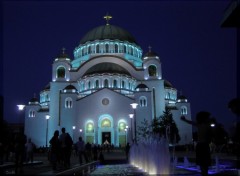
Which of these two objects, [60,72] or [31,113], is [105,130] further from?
[31,113]

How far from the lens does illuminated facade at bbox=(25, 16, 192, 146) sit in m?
51.0

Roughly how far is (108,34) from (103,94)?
A: 739 inches

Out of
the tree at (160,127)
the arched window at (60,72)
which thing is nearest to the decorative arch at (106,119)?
the tree at (160,127)

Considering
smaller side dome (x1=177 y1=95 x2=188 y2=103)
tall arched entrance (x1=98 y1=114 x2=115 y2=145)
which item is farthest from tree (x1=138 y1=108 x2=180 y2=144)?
smaller side dome (x1=177 y1=95 x2=188 y2=103)

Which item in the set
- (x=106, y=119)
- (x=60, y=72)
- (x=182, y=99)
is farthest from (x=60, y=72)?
(x=182, y=99)

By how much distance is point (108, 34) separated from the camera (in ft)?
214

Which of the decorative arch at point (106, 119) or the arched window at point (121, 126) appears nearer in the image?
the arched window at point (121, 126)

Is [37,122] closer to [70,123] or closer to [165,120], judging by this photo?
[70,123]

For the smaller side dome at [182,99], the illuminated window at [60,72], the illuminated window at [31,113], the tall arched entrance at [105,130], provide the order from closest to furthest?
the tall arched entrance at [105,130]
the illuminated window at [60,72]
the illuminated window at [31,113]
the smaller side dome at [182,99]

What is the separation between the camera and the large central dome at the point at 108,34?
6494cm

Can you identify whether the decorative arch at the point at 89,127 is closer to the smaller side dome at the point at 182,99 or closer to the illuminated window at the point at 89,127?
the illuminated window at the point at 89,127

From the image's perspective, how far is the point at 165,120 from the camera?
4769cm

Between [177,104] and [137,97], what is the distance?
13951 mm

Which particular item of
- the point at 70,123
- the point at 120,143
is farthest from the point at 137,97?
the point at 70,123
